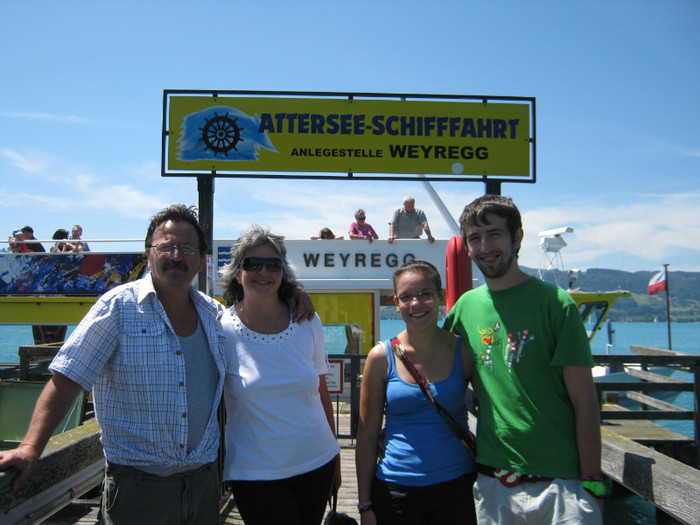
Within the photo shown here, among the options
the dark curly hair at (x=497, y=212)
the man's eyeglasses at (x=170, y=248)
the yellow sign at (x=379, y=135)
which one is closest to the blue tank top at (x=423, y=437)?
the dark curly hair at (x=497, y=212)

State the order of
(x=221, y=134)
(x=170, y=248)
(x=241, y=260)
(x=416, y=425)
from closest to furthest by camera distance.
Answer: (x=170, y=248) < (x=416, y=425) < (x=241, y=260) < (x=221, y=134)

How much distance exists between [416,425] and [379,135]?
362 centimetres

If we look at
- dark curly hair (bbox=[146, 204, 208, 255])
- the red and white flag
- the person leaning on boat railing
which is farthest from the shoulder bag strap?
the red and white flag

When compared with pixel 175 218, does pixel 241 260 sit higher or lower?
lower

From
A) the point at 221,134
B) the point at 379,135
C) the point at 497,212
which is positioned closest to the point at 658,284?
the point at 379,135

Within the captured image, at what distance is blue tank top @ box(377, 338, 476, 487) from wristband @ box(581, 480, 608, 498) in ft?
1.60

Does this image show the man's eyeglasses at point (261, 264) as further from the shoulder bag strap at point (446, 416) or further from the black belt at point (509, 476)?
the black belt at point (509, 476)

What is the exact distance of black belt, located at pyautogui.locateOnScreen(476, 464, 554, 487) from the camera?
6.72 ft

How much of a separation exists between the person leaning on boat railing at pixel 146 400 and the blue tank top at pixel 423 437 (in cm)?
77

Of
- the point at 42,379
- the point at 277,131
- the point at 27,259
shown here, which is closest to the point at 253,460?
the point at 277,131

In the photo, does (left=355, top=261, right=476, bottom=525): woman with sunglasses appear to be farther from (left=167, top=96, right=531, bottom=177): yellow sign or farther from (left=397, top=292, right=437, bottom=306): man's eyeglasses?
(left=167, top=96, right=531, bottom=177): yellow sign

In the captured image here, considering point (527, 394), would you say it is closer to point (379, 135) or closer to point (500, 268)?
point (500, 268)

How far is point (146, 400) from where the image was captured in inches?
78.8

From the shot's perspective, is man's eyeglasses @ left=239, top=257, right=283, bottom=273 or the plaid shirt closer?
the plaid shirt
